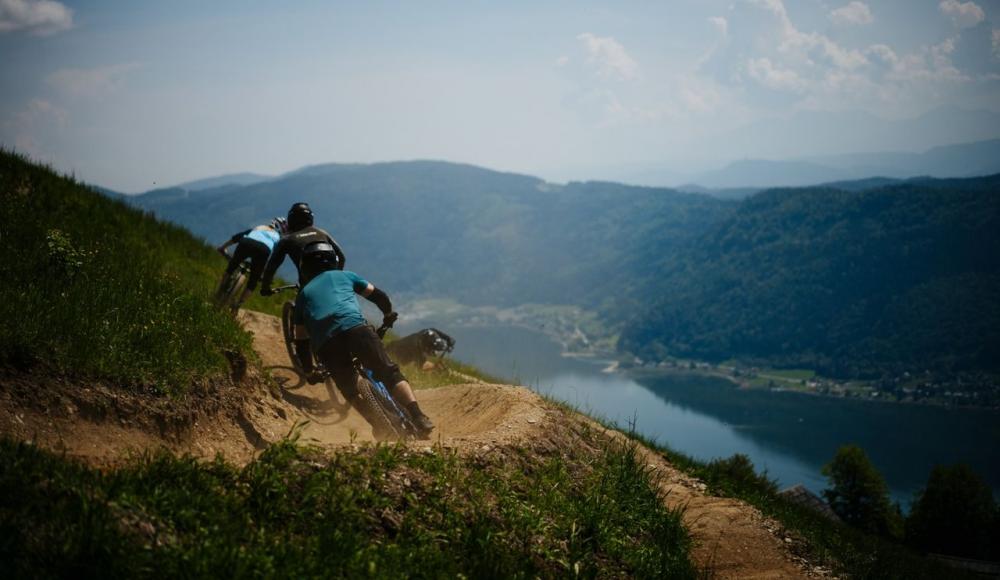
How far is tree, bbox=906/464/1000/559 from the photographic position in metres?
46.4

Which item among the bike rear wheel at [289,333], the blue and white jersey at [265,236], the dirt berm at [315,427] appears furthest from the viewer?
the blue and white jersey at [265,236]

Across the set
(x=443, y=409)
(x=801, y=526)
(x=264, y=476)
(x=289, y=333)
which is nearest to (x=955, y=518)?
(x=801, y=526)

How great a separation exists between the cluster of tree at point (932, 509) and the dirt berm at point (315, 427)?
49.7m

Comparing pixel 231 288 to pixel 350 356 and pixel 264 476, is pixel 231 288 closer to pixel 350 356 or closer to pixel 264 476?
pixel 350 356

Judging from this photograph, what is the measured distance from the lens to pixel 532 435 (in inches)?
271

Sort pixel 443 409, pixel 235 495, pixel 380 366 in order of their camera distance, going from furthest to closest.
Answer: pixel 443 409, pixel 380 366, pixel 235 495

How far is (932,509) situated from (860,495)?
523 centimetres

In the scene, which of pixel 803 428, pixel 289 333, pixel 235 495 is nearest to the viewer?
pixel 235 495

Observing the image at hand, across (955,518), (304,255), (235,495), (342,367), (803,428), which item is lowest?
(803,428)

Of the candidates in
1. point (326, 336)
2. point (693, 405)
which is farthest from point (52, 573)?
point (693, 405)

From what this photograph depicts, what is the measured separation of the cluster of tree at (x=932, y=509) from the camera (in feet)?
153

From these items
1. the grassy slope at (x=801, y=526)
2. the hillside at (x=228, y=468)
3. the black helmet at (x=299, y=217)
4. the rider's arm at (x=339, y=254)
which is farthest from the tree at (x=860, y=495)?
the black helmet at (x=299, y=217)

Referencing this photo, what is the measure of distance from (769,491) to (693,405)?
178 m

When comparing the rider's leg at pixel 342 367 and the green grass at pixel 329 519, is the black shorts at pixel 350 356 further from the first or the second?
the green grass at pixel 329 519
